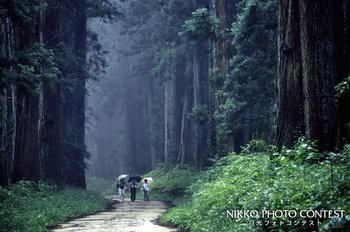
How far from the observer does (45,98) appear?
20516 millimetres

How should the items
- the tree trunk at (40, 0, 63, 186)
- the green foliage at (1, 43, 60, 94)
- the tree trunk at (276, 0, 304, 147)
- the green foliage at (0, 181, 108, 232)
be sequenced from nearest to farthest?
1. the tree trunk at (276, 0, 304, 147)
2. the green foliage at (0, 181, 108, 232)
3. the green foliage at (1, 43, 60, 94)
4. the tree trunk at (40, 0, 63, 186)

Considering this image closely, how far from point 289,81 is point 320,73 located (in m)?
1.14

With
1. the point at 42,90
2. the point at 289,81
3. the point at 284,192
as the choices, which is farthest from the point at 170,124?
the point at 284,192

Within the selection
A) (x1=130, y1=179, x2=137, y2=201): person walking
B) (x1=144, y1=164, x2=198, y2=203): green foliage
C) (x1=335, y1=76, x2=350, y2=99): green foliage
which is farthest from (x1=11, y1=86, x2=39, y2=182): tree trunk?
(x1=335, y1=76, x2=350, y2=99): green foliage

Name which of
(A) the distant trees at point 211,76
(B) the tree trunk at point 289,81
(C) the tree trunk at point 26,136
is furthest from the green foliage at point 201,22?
(B) the tree trunk at point 289,81

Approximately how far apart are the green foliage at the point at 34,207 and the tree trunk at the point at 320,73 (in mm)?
7030

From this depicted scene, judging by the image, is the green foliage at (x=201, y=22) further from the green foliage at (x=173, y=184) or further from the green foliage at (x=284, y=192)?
the green foliage at (x=173, y=184)

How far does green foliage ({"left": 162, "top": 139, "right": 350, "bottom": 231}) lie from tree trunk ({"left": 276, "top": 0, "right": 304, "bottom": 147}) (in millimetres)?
665

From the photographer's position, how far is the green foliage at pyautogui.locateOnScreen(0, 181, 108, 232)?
33.1 ft

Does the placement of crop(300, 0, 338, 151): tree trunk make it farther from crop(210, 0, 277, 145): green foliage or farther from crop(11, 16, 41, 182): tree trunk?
crop(11, 16, 41, 182): tree trunk

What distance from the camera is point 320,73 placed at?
882 cm

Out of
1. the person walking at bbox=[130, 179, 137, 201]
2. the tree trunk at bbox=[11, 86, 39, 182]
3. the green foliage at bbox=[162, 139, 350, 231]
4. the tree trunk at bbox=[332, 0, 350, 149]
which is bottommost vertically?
the person walking at bbox=[130, 179, 137, 201]

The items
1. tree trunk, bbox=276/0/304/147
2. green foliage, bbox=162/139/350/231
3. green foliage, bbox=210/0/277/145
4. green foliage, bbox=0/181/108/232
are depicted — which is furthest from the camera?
green foliage, bbox=210/0/277/145

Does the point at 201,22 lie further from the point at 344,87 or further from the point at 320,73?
the point at 344,87
